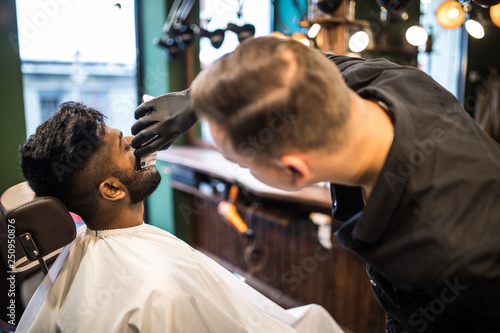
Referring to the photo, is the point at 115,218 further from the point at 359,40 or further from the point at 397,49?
the point at 397,49

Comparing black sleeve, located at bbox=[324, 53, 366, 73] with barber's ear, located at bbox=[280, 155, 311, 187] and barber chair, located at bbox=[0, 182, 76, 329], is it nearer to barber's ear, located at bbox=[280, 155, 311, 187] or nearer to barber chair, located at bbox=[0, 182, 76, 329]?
Answer: barber's ear, located at bbox=[280, 155, 311, 187]

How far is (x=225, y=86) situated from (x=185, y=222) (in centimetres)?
367

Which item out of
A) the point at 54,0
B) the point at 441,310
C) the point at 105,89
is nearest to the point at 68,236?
the point at 441,310

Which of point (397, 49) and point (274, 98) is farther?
point (397, 49)

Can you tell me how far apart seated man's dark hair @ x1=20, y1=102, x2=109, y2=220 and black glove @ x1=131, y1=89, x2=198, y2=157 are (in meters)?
0.26

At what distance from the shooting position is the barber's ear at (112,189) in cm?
135

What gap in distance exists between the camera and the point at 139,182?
140cm

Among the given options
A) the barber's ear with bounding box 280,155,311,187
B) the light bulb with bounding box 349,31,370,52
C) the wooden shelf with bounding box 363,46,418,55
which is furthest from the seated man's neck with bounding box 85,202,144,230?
the wooden shelf with bounding box 363,46,418,55

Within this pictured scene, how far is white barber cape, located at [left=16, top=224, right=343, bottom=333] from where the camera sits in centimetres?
118

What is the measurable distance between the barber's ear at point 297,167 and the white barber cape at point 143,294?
2.26 feet

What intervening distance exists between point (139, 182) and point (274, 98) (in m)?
0.88

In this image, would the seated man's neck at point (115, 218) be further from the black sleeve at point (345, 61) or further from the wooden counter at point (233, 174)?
the black sleeve at point (345, 61)

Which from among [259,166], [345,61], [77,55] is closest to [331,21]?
[345,61]

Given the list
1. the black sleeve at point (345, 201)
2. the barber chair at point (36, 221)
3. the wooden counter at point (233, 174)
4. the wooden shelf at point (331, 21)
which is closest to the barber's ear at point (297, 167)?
the black sleeve at point (345, 201)
